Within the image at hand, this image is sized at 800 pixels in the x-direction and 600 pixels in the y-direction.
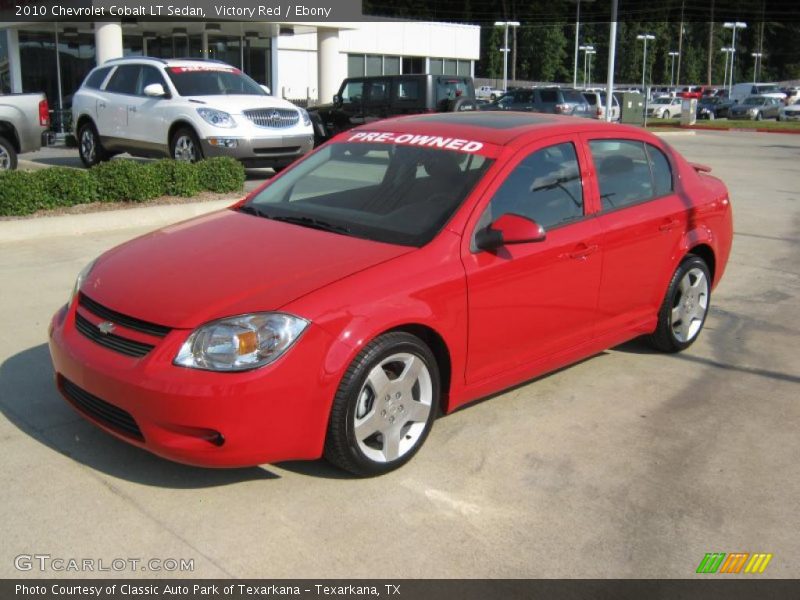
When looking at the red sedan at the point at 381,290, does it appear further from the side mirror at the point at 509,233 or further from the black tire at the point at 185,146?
the black tire at the point at 185,146

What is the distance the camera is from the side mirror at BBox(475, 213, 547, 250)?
4.24 m

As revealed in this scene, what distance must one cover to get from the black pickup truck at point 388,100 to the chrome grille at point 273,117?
6251mm

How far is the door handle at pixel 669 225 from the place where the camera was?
18.0ft

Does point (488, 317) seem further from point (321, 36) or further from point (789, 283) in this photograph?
point (321, 36)

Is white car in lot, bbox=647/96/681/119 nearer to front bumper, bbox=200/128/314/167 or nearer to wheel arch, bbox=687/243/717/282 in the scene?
front bumper, bbox=200/128/314/167

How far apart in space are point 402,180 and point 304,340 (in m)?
1.49

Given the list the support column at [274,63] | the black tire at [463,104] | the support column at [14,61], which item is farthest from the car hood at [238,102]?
the support column at [14,61]

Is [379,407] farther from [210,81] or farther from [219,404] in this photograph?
[210,81]

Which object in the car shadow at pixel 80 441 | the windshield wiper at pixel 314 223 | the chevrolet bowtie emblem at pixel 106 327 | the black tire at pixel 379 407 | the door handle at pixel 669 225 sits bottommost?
the car shadow at pixel 80 441

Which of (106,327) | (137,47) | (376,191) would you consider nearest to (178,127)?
(376,191)

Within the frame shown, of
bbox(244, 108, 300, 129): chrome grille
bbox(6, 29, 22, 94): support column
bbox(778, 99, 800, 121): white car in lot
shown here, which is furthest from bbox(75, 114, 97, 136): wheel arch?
bbox(778, 99, 800, 121): white car in lot

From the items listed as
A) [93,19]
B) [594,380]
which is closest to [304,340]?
[594,380]

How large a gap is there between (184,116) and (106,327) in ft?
32.0

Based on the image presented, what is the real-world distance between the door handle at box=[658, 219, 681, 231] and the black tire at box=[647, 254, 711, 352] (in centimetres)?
31
